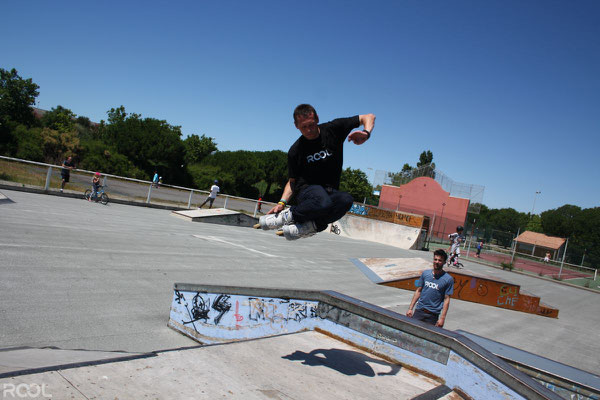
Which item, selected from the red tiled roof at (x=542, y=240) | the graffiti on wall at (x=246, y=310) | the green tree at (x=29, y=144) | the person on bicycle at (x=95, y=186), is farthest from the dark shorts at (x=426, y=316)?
the green tree at (x=29, y=144)

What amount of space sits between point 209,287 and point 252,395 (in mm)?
2768

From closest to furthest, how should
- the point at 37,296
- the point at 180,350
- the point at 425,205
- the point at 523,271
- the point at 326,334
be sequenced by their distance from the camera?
the point at 180,350 < the point at 326,334 < the point at 37,296 < the point at 523,271 < the point at 425,205

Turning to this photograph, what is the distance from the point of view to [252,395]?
3.16 meters

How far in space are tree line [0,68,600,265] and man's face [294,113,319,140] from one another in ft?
114

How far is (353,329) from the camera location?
16.8 ft

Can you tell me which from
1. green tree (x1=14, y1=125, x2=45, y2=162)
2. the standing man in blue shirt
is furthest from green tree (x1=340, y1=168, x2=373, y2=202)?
the standing man in blue shirt

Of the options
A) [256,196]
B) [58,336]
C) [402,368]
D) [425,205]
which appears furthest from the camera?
[256,196]

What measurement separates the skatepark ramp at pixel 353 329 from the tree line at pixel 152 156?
33190 millimetres

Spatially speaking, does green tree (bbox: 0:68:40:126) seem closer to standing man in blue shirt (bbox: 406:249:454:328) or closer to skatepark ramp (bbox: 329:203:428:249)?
skatepark ramp (bbox: 329:203:428:249)

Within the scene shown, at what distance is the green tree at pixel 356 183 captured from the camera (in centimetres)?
6706

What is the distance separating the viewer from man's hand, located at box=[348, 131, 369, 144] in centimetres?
388

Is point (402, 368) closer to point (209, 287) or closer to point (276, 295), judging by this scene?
point (276, 295)

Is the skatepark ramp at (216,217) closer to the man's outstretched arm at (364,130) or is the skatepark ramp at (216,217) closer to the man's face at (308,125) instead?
the man's face at (308,125)

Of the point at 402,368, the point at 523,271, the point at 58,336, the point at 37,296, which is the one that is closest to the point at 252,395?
the point at 402,368
